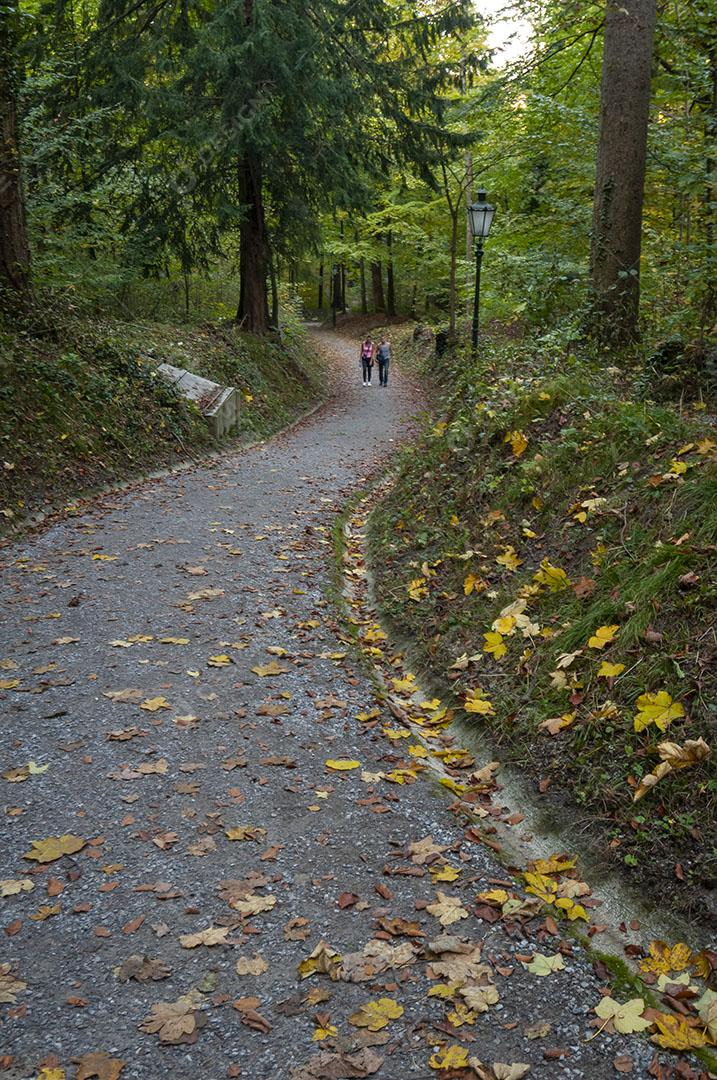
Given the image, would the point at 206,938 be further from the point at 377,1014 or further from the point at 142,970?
the point at 377,1014

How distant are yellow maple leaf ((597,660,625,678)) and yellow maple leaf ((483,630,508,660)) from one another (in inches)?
37.8

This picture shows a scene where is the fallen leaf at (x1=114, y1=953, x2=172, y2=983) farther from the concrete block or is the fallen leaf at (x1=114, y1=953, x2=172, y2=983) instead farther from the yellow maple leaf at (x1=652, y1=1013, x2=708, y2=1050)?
the concrete block

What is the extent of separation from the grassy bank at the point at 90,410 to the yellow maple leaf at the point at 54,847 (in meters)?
5.27

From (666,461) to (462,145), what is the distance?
1419 centimetres

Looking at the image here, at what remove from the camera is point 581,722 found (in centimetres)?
407

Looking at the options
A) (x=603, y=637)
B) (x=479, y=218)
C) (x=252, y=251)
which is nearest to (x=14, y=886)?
(x=603, y=637)

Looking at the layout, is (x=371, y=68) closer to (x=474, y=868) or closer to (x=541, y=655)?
(x=541, y=655)

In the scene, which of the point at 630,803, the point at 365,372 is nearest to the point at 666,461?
the point at 630,803

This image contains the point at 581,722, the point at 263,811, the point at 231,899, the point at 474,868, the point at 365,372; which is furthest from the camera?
the point at 365,372

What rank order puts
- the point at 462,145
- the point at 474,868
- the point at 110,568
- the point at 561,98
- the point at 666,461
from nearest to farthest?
the point at 474,868 < the point at 666,461 < the point at 110,568 < the point at 561,98 < the point at 462,145

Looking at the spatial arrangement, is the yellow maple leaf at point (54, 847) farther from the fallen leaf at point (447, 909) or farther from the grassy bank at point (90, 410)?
the grassy bank at point (90, 410)

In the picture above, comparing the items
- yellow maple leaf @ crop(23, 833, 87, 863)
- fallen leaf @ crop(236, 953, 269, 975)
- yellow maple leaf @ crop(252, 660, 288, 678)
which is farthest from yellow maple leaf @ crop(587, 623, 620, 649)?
yellow maple leaf @ crop(23, 833, 87, 863)

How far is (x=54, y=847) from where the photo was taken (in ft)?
Answer: 11.3

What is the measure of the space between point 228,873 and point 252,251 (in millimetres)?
16940
